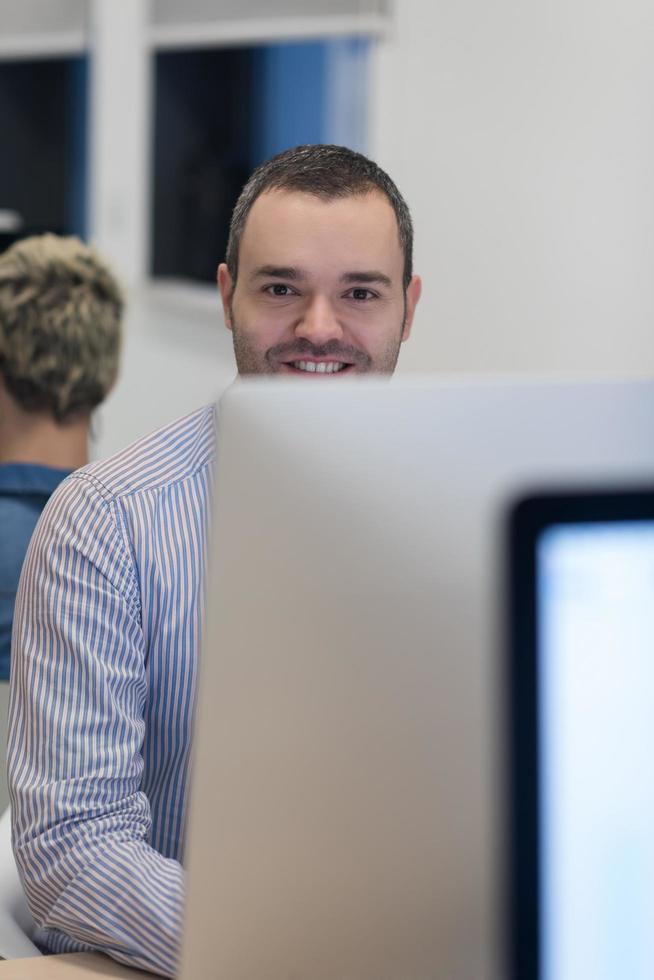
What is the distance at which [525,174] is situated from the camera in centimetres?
395

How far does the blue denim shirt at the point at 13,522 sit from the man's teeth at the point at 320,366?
2.16ft

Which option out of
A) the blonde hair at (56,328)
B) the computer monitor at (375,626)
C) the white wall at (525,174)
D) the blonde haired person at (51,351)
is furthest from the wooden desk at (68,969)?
the white wall at (525,174)

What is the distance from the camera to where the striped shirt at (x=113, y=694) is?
3.69 feet

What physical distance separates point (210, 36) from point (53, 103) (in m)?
0.77

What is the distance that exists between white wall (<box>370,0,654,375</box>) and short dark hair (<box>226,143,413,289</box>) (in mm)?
1905

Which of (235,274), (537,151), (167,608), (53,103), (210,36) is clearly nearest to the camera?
(167,608)

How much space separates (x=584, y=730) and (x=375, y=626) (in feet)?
0.39

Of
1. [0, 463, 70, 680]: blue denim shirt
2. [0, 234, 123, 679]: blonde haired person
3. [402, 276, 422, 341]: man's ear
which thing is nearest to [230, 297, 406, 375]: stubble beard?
[402, 276, 422, 341]: man's ear

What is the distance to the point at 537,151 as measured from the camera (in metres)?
3.91

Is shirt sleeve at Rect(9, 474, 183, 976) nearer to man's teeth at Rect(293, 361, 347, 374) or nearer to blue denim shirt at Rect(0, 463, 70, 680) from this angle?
man's teeth at Rect(293, 361, 347, 374)

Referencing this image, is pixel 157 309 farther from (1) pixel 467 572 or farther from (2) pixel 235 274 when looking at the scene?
(1) pixel 467 572

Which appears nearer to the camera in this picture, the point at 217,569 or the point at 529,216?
the point at 217,569

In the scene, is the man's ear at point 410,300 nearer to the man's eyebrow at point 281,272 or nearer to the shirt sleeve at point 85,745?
the man's eyebrow at point 281,272

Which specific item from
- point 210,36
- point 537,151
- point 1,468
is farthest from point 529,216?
point 1,468
